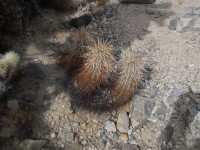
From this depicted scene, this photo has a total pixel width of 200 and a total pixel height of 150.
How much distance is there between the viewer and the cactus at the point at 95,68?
16.6 ft

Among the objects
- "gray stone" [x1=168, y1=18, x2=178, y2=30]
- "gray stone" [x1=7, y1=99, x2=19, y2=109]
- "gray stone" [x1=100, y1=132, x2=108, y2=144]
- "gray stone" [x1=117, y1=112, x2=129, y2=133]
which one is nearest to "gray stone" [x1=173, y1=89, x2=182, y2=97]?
"gray stone" [x1=117, y1=112, x2=129, y2=133]

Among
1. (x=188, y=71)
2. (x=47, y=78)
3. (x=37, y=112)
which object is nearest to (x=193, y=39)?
(x=188, y=71)

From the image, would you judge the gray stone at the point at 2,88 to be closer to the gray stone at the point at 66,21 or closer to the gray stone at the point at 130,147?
the gray stone at the point at 130,147

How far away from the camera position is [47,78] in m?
6.07

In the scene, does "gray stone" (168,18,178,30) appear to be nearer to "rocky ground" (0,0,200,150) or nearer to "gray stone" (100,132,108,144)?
"rocky ground" (0,0,200,150)

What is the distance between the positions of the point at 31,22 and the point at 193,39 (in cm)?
351

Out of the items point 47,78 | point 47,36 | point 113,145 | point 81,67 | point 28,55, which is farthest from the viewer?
point 47,36

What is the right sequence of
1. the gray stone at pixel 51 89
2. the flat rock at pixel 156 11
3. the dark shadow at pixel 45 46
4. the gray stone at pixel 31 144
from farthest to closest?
the flat rock at pixel 156 11, the gray stone at pixel 51 89, the dark shadow at pixel 45 46, the gray stone at pixel 31 144

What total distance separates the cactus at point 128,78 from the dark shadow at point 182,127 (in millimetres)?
810

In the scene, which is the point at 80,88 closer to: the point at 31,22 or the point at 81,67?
the point at 81,67

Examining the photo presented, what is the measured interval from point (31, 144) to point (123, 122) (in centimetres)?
152

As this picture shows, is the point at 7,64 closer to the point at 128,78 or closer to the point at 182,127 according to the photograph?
the point at 128,78

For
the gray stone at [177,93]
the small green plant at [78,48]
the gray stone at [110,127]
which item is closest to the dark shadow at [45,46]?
the small green plant at [78,48]

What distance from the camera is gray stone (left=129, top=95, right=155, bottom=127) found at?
215 inches
